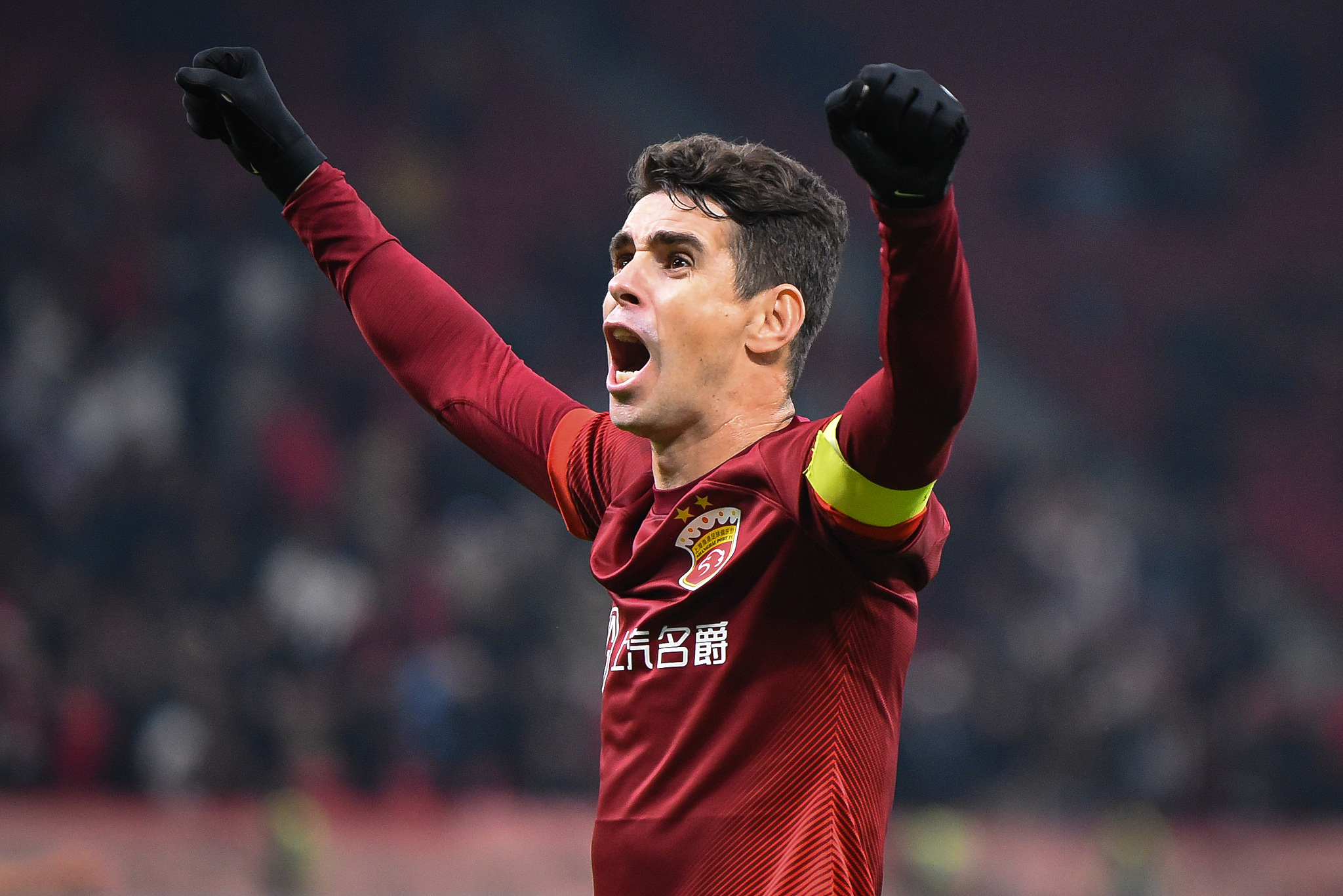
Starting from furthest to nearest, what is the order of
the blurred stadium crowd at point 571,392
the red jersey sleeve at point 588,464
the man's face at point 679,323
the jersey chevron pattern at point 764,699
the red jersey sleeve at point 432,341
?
the blurred stadium crowd at point 571,392, the red jersey sleeve at point 432,341, the red jersey sleeve at point 588,464, the man's face at point 679,323, the jersey chevron pattern at point 764,699

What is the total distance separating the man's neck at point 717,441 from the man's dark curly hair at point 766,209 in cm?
8

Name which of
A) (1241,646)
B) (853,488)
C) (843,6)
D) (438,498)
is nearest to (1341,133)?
(843,6)

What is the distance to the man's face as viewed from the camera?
1819mm

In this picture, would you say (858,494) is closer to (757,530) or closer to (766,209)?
(757,530)

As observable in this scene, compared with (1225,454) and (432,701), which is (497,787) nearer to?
(432,701)

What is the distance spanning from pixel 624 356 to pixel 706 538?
1.01ft

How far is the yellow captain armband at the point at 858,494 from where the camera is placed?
4.91ft

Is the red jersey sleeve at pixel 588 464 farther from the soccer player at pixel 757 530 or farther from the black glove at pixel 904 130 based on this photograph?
the black glove at pixel 904 130

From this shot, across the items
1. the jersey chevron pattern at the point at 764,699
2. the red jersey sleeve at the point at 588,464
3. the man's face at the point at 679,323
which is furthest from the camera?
the red jersey sleeve at the point at 588,464

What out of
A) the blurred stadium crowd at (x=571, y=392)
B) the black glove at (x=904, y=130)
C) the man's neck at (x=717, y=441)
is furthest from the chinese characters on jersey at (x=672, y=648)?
the blurred stadium crowd at (x=571, y=392)

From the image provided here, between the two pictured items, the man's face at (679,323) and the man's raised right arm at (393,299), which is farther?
the man's raised right arm at (393,299)

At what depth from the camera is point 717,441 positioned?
6.09 ft

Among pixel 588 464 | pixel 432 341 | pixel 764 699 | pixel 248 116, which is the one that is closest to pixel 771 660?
pixel 764 699

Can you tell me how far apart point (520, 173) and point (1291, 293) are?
5.90 meters
